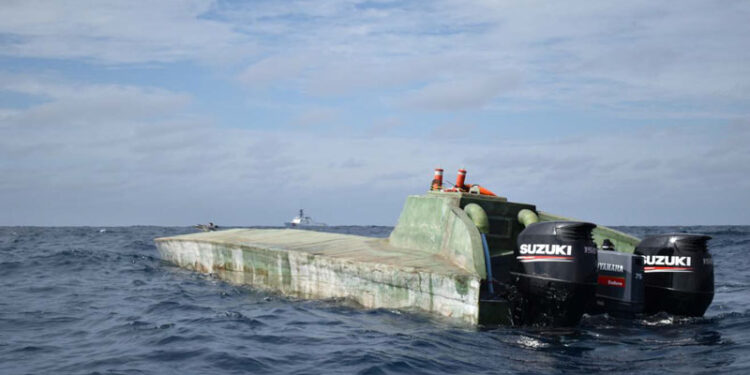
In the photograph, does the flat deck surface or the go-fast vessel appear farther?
the flat deck surface

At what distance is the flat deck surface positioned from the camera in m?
11.4

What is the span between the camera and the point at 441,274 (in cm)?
1032

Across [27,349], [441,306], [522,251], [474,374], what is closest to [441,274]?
[441,306]

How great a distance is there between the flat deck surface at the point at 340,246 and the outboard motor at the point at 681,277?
3167mm

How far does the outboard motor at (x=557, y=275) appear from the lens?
923 cm

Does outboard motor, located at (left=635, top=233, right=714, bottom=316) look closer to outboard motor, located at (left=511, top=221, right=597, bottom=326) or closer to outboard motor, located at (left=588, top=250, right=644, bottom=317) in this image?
outboard motor, located at (left=588, top=250, right=644, bottom=317)

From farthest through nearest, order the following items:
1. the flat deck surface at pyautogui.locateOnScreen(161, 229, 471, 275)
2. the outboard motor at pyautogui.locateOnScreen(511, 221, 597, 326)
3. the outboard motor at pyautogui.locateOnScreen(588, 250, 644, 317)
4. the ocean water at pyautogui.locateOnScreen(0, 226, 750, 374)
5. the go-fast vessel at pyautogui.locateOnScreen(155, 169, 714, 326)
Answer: the flat deck surface at pyautogui.locateOnScreen(161, 229, 471, 275) < the outboard motor at pyautogui.locateOnScreen(588, 250, 644, 317) < the go-fast vessel at pyautogui.locateOnScreen(155, 169, 714, 326) < the outboard motor at pyautogui.locateOnScreen(511, 221, 597, 326) < the ocean water at pyautogui.locateOnScreen(0, 226, 750, 374)

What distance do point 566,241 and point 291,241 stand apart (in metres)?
Result: 8.17

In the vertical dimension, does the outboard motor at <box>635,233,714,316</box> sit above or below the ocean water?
above

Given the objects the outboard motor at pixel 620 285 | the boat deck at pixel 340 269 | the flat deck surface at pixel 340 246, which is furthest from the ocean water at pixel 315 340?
the flat deck surface at pixel 340 246

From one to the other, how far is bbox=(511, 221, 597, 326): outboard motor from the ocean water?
314 mm

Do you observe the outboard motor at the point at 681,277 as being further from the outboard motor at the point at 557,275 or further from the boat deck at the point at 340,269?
the boat deck at the point at 340,269

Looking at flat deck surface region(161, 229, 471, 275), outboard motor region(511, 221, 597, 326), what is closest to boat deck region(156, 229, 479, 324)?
flat deck surface region(161, 229, 471, 275)

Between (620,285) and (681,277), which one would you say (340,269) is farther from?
(681,277)
